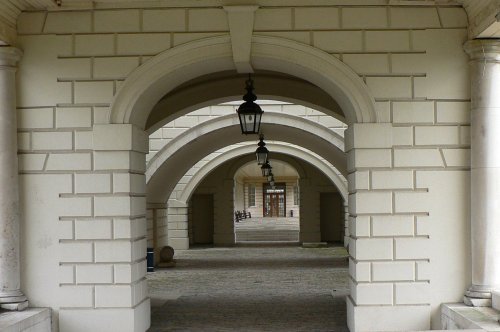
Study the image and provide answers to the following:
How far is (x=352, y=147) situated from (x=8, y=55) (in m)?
4.15

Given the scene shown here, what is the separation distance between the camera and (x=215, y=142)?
1812cm

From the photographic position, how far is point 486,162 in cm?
732

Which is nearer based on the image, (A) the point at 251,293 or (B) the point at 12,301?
(B) the point at 12,301

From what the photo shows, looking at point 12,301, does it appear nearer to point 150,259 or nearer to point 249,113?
point 249,113

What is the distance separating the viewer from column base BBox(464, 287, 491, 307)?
7.22m

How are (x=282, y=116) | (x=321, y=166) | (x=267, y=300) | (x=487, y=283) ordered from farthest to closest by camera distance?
1. (x=321, y=166)
2. (x=282, y=116)
3. (x=267, y=300)
4. (x=487, y=283)

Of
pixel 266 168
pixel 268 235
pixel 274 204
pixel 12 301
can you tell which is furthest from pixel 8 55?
pixel 274 204

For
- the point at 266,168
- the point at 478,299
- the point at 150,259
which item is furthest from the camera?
the point at 266,168

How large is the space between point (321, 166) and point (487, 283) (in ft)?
43.5

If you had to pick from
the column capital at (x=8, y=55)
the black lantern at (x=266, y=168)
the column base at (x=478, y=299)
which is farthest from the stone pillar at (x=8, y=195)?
the black lantern at (x=266, y=168)

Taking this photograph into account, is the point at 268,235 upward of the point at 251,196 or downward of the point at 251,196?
downward

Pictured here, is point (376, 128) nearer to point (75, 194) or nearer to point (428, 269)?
point (428, 269)

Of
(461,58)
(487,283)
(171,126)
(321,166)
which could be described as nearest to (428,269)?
(487,283)

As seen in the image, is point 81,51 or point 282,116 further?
point 282,116
